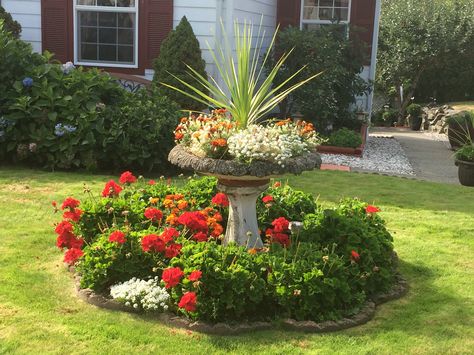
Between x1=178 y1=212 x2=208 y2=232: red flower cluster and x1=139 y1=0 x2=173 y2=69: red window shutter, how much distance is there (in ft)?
19.8

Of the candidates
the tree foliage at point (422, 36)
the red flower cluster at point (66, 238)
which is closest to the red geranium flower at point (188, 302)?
the red flower cluster at point (66, 238)

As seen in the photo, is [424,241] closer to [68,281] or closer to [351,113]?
[68,281]

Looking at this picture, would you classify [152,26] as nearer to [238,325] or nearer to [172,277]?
[172,277]

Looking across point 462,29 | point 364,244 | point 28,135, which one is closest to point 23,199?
point 28,135

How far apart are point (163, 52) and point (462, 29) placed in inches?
553

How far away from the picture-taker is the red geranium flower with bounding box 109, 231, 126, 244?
13.0ft

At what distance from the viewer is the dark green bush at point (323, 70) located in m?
10.8

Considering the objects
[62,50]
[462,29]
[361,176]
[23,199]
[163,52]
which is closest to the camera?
[23,199]

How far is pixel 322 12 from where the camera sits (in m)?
12.3

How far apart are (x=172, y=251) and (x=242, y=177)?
645 mm

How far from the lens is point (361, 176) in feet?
27.9

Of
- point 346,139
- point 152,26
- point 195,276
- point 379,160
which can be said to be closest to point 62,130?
point 152,26

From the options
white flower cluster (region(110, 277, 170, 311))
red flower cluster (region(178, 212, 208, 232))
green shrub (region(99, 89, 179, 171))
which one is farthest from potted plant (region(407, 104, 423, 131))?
white flower cluster (region(110, 277, 170, 311))

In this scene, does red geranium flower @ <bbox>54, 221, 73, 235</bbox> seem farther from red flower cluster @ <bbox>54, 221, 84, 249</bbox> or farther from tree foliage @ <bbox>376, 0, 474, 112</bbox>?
tree foliage @ <bbox>376, 0, 474, 112</bbox>
